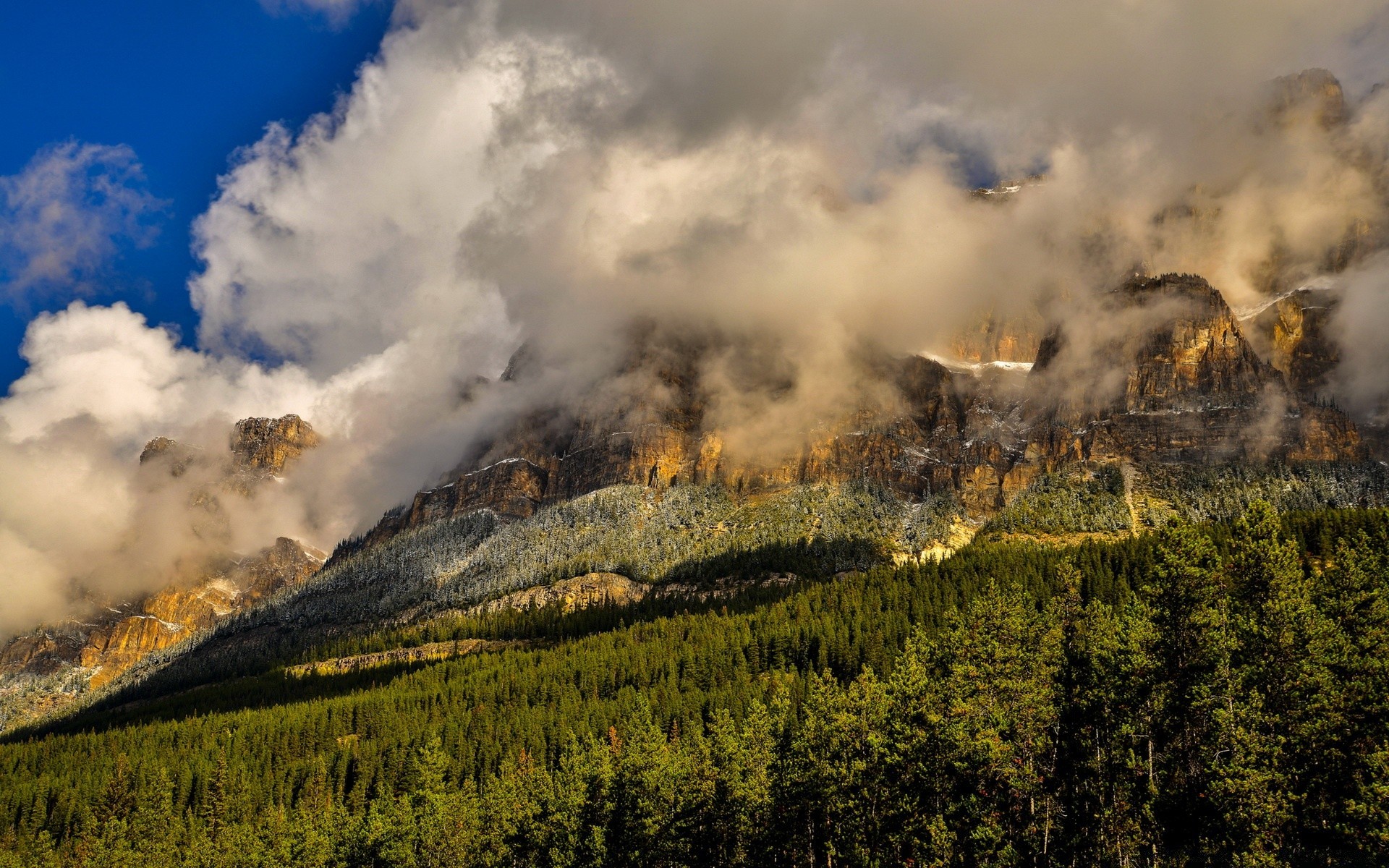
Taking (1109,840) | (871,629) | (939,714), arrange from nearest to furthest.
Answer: (1109,840) < (939,714) < (871,629)

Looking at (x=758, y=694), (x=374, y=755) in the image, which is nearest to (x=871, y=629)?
(x=758, y=694)

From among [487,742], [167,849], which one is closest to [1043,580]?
[487,742]

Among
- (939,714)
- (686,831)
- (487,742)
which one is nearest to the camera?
(939,714)

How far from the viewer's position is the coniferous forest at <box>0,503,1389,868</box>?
153 ft

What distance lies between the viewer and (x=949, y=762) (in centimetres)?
5972

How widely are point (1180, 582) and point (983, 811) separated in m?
17.2

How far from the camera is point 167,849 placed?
414ft

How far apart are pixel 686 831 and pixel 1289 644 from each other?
4807 cm

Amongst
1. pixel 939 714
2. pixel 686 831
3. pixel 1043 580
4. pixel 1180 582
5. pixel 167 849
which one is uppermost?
pixel 1043 580

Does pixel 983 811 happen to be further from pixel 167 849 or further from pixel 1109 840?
pixel 167 849

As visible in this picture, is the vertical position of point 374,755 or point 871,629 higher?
point 871,629

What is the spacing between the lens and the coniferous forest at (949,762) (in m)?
46.6

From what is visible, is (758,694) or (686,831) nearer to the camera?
(686,831)

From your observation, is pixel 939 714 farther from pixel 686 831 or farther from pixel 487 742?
pixel 487 742
